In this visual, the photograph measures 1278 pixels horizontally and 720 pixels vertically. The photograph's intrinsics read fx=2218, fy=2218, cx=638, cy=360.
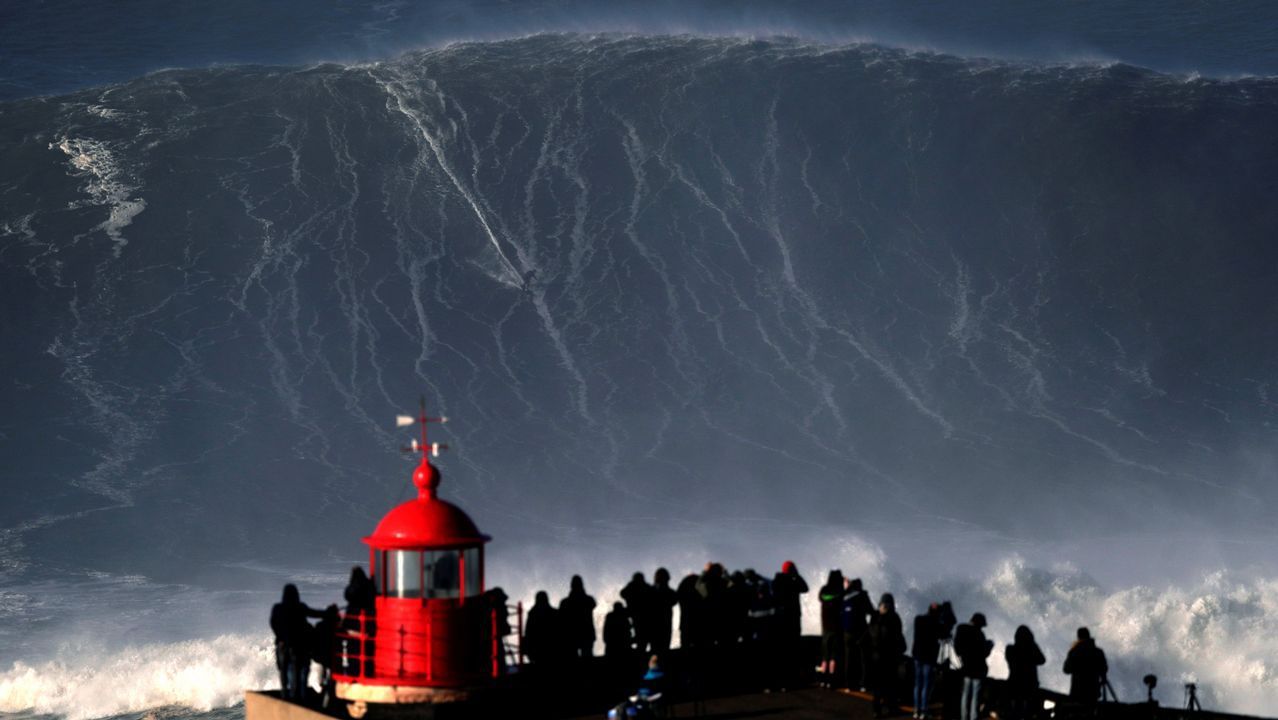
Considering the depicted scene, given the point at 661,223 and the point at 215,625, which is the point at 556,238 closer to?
the point at 661,223

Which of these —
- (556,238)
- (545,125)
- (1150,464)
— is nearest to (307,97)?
(545,125)

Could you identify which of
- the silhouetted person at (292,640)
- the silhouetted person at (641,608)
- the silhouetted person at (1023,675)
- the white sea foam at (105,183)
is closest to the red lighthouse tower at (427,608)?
the silhouetted person at (292,640)

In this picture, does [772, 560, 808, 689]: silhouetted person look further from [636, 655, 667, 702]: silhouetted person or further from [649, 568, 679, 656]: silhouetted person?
[636, 655, 667, 702]: silhouetted person

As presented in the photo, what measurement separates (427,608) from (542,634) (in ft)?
8.34

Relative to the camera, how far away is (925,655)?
2091 centimetres

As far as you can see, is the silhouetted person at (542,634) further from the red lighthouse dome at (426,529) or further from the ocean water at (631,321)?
the ocean water at (631,321)

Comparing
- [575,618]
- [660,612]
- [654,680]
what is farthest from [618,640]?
[654,680]

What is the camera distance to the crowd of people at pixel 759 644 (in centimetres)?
2053

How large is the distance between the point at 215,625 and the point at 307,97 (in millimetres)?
37170

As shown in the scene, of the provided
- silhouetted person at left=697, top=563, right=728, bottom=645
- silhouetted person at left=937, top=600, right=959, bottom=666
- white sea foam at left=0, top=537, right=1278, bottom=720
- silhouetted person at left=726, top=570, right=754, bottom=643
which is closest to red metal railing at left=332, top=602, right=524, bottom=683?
silhouetted person at left=697, top=563, right=728, bottom=645

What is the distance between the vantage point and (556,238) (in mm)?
76938

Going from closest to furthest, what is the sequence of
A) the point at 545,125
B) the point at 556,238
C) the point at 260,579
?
the point at 260,579 < the point at 556,238 < the point at 545,125

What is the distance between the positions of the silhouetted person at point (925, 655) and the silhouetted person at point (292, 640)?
5616 mm

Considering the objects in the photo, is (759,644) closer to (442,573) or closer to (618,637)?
(618,637)
